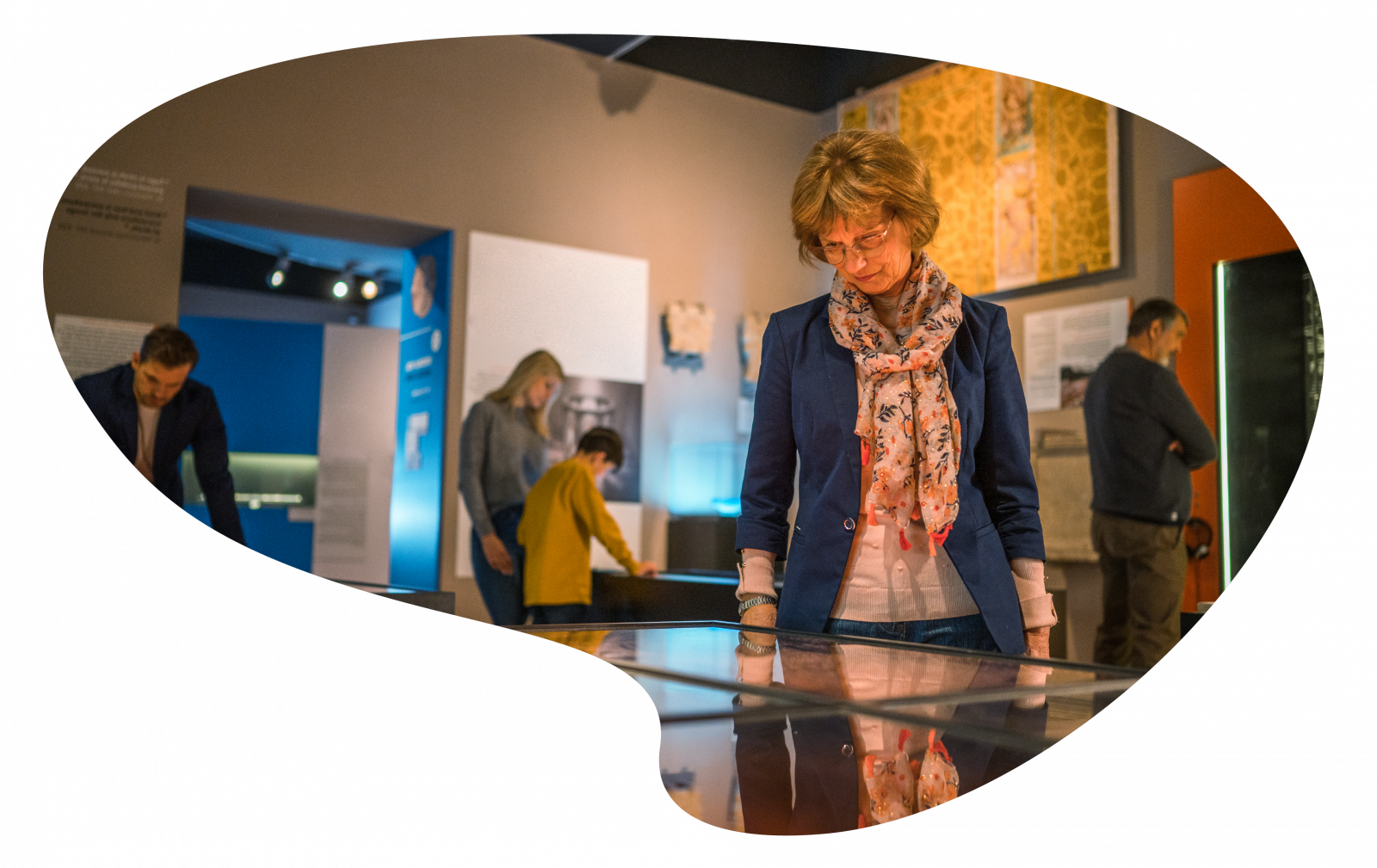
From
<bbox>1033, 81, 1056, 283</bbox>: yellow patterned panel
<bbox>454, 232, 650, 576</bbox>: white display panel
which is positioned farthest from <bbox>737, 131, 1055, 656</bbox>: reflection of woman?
<bbox>454, 232, 650, 576</bbox>: white display panel

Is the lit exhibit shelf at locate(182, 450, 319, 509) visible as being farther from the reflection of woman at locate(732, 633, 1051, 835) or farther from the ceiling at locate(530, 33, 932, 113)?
the reflection of woman at locate(732, 633, 1051, 835)

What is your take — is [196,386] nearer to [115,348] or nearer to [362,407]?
[115,348]

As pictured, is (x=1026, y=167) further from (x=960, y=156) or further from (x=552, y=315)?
(x=552, y=315)

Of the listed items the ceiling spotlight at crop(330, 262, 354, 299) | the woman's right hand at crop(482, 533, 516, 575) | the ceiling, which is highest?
the ceiling

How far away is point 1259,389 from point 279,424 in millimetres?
1742

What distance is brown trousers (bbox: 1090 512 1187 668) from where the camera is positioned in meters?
1.82

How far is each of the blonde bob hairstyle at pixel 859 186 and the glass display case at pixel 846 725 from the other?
574 millimetres

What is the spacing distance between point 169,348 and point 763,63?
1.20 metres

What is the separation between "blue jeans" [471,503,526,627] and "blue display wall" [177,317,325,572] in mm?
330

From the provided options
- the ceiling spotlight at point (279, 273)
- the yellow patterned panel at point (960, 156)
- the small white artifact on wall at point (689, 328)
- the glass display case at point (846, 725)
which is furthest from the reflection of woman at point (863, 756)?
the ceiling spotlight at point (279, 273)

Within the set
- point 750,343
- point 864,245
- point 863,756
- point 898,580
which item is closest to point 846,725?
point 863,756

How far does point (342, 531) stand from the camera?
6.98ft

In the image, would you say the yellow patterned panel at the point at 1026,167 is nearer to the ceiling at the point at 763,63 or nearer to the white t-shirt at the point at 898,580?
the ceiling at the point at 763,63

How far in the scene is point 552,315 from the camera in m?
2.28
